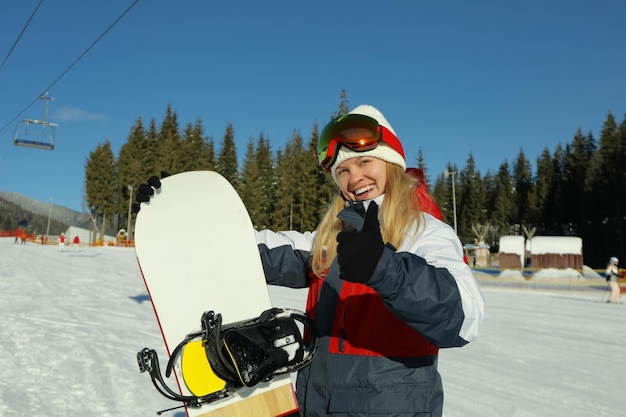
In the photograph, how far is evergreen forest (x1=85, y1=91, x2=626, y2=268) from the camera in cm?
4266

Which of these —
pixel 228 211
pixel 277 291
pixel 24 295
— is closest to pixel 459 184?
pixel 277 291

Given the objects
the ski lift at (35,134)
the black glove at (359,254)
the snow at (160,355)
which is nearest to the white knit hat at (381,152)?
the black glove at (359,254)

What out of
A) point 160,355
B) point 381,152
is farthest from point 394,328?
point 160,355

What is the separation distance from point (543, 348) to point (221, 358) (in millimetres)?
6866

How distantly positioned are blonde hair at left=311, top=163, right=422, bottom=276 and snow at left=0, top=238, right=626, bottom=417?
282 cm

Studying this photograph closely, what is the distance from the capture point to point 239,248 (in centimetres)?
226

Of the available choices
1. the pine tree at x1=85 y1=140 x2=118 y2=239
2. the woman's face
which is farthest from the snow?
the pine tree at x1=85 y1=140 x2=118 y2=239

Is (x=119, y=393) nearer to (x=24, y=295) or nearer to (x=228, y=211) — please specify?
(x=228, y=211)

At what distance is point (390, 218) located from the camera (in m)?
1.65

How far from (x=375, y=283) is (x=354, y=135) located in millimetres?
908

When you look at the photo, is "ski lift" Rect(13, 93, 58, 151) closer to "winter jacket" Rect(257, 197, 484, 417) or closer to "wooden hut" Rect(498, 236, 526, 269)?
"winter jacket" Rect(257, 197, 484, 417)

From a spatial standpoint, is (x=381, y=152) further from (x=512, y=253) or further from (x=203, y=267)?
(x=512, y=253)

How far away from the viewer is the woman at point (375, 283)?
46.8 inches

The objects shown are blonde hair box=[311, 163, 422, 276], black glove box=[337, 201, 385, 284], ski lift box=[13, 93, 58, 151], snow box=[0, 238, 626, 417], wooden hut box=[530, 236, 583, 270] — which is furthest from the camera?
wooden hut box=[530, 236, 583, 270]
